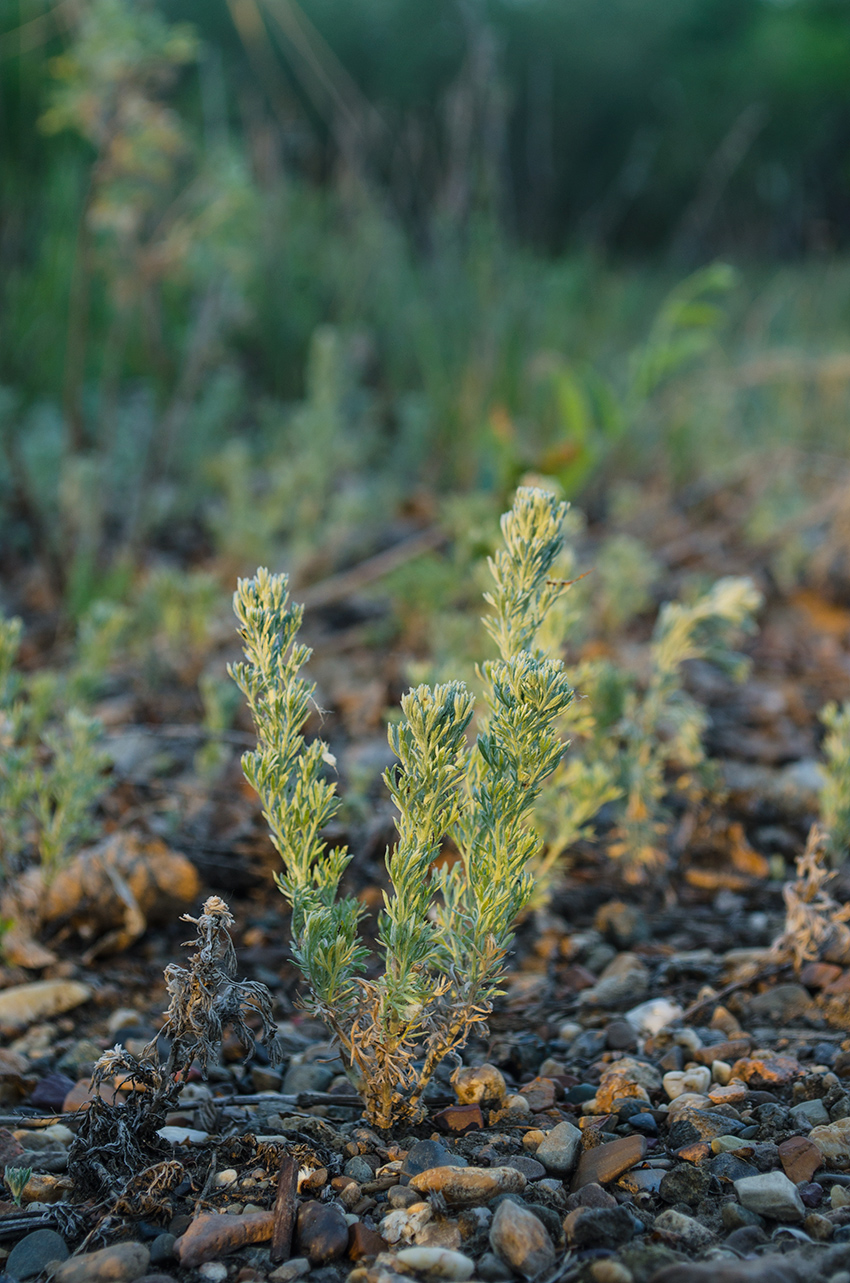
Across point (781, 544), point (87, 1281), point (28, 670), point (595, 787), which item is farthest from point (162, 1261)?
point (781, 544)

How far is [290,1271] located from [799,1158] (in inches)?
22.2

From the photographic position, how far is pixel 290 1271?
0.97 meters

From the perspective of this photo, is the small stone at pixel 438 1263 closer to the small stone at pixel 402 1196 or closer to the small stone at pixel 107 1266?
the small stone at pixel 402 1196

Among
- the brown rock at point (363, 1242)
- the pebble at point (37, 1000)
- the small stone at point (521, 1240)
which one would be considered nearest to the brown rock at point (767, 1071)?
the small stone at point (521, 1240)

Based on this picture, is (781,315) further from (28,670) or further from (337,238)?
(28,670)

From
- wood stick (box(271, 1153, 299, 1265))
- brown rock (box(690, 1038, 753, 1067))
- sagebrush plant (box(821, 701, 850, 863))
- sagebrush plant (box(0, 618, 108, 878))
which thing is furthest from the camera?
sagebrush plant (box(821, 701, 850, 863))

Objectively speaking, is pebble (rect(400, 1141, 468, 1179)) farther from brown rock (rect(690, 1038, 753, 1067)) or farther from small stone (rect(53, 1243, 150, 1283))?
brown rock (rect(690, 1038, 753, 1067))

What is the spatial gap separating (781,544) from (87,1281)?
3.61 metres

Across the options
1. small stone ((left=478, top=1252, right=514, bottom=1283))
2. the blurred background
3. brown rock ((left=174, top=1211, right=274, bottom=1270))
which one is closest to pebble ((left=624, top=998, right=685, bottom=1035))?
small stone ((left=478, top=1252, right=514, bottom=1283))

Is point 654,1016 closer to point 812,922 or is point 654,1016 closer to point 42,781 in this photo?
point 812,922

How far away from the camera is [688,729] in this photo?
180cm

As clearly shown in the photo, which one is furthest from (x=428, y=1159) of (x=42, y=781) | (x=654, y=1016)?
(x=42, y=781)

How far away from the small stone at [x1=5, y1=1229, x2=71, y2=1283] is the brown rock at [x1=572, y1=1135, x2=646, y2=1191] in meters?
0.55

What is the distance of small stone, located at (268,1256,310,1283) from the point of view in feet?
3.17
